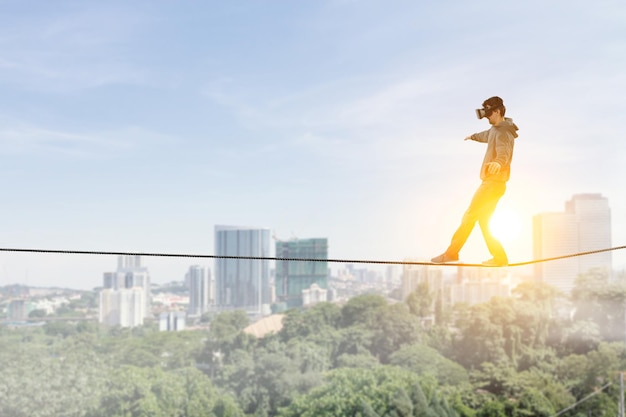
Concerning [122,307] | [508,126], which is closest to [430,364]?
[122,307]

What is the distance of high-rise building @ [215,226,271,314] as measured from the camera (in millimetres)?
56969

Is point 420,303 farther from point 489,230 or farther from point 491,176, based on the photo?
point 491,176

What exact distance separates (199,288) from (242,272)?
10.8 feet

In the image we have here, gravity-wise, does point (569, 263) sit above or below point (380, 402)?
above

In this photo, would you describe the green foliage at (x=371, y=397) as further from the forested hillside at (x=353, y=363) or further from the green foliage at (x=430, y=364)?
the green foliage at (x=430, y=364)

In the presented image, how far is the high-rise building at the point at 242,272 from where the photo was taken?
56969mm

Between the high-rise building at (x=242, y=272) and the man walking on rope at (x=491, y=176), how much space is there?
52999mm

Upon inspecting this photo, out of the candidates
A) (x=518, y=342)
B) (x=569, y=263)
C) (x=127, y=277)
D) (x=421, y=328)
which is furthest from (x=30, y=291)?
(x=569, y=263)

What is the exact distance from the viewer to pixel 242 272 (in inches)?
2296

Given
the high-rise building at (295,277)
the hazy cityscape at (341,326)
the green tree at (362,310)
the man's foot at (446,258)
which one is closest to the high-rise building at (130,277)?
the hazy cityscape at (341,326)

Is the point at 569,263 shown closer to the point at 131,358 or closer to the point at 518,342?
the point at 518,342

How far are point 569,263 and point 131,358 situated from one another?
3032cm

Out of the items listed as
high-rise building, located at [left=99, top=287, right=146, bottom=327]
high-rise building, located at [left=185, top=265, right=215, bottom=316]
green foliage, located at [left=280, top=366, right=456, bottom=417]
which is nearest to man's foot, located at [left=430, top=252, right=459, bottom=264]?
green foliage, located at [left=280, top=366, right=456, bottom=417]

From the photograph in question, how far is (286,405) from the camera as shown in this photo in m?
27.2
